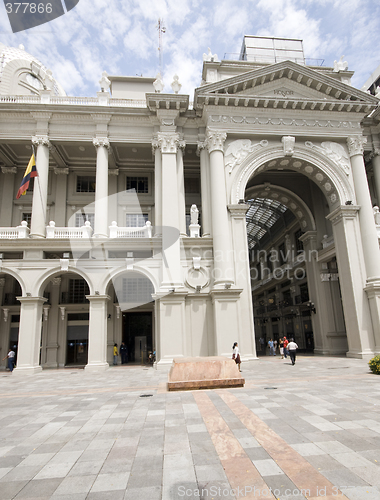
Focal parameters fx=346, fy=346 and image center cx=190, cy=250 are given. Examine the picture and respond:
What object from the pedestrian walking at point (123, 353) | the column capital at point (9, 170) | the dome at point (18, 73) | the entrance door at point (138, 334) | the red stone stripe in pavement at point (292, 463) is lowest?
the red stone stripe in pavement at point (292, 463)

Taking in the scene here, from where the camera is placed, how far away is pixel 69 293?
27.0 metres

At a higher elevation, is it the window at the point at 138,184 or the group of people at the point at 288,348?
the window at the point at 138,184

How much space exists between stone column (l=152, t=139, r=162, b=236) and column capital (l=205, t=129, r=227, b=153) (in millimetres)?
3759

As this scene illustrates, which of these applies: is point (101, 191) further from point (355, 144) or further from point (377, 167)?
point (377, 167)

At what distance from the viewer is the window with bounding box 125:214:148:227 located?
28.8 meters

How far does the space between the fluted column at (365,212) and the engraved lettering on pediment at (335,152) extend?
1.41ft

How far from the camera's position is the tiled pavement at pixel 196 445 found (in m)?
4.69

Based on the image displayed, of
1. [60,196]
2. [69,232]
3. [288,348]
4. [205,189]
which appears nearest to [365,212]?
[205,189]

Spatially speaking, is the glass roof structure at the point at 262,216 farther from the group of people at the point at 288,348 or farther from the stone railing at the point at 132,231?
the stone railing at the point at 132,231

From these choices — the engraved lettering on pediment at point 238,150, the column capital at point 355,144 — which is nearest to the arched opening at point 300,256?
the engraved lettering on pediment at point 238,150

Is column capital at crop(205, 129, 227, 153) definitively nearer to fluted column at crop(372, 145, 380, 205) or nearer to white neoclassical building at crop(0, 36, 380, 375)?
white neoclassical building at crop(0, 36, 380, 375)

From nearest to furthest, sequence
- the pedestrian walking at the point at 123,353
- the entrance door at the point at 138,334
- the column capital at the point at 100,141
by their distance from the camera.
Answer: the column capital at the point at 100,141 < the pedestrian walking at the point at 123,353 < the entrance door at the point at 138,334

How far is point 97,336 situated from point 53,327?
6589 mm

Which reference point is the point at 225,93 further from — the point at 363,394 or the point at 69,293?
the point at 363,394
